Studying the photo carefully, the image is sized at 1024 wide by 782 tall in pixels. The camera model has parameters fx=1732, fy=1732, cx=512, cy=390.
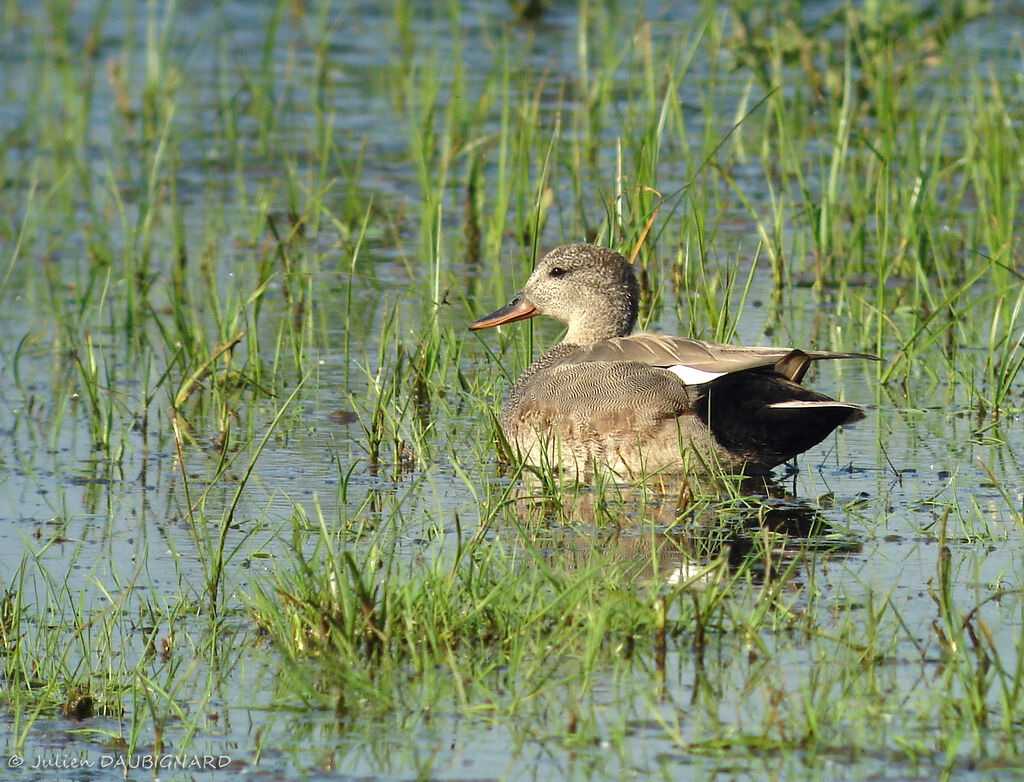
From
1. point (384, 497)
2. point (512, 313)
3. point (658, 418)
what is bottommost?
point (384, 497)

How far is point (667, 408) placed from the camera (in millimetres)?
6047

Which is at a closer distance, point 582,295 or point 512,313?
point 582,295

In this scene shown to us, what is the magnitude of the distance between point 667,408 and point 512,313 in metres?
1.31

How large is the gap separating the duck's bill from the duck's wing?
59 cm

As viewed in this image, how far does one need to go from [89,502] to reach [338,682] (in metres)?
2.03

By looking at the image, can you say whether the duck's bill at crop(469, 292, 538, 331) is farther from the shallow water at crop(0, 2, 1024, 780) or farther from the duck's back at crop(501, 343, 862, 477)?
the duck's back at crop(501, 343, 862, 477)

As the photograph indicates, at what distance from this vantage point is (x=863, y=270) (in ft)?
28.8

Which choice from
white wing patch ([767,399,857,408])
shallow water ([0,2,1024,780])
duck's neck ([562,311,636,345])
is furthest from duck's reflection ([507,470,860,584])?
duck's neck ([562,311,636,345])

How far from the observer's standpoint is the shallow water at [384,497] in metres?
3.67

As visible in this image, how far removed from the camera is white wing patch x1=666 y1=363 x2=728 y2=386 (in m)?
5.83

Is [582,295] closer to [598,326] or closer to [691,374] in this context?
[598,326]

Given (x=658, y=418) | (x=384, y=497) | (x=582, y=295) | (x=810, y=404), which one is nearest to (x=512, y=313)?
(x=582, y=295)

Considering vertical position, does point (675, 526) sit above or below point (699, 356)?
below

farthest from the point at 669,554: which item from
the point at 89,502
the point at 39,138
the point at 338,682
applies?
the point at 39,138
